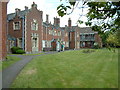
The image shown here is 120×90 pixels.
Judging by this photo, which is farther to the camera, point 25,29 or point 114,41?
point 25,29

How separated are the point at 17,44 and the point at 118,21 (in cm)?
2326

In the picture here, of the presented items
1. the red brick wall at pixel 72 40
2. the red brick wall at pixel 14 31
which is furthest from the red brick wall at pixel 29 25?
the red brick wall at pixel 72 40

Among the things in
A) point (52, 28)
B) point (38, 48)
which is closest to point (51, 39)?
point (52, 28)

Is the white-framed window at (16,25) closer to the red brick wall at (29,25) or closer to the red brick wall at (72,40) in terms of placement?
the red brick wall at (29,25)

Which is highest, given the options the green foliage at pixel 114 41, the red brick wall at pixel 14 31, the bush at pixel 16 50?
the red brick wall at pixel 14 31

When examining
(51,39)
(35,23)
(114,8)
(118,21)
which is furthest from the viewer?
(51,39)

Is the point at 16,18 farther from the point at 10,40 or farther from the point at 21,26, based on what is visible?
the point at 10,40

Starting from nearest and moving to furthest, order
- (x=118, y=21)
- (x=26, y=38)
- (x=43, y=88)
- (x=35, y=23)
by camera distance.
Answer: (x=118, y=21) < (x=43, y=88) < (x=26, y=38) < (x=35, y=23)

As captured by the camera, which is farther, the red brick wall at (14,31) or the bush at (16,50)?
the red brick wall at (14,31)

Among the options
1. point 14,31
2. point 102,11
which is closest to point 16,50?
point 14,31

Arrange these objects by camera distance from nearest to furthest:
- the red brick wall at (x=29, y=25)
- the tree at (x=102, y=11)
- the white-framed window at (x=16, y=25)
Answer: the tree at (x=102, y=11)
the red brick wall at (x=29, y=25)
the white-framed window at (x=16, y=25)

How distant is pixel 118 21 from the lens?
3.33 metres

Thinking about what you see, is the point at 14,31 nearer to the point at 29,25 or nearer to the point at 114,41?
the point at 29,25

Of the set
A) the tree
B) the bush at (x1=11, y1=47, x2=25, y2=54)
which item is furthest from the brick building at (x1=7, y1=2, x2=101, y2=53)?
the tree
